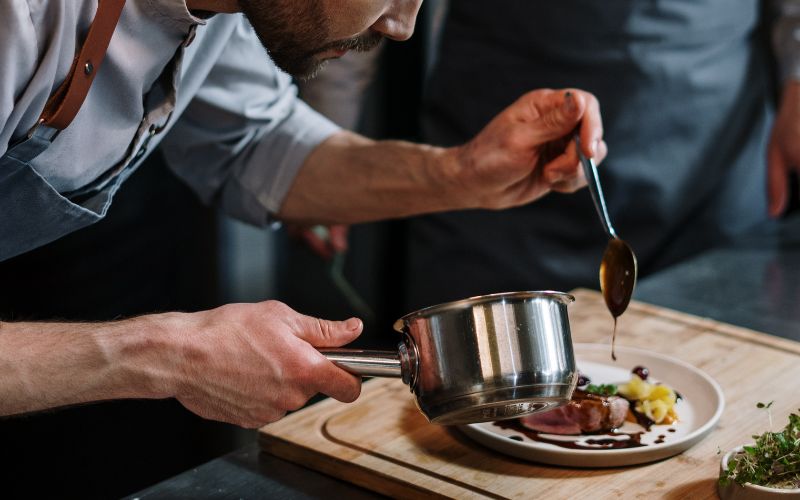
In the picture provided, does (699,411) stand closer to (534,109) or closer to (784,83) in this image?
(534,109)

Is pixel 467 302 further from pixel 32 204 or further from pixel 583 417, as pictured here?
pixel 32 204

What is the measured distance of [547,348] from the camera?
110cm

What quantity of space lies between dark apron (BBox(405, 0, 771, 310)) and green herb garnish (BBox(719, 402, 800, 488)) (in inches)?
50.9

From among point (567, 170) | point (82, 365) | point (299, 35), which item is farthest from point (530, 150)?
point (82, 365)

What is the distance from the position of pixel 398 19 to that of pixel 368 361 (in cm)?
50

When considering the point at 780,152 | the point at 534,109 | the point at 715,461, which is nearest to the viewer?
the point at 715,461

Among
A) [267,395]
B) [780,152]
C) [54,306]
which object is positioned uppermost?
[780,152]

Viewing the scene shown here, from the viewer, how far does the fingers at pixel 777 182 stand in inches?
90.0

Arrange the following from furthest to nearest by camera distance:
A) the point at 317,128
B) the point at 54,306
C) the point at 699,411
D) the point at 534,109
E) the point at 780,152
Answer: the point at 54,306 < the point at 780,152 < the point at 317,128 < the point at 534,109 < the point at 699,411

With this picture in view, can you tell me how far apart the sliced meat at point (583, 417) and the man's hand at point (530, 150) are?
15.3 inches

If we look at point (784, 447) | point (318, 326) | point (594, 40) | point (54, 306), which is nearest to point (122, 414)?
point (54, 306)

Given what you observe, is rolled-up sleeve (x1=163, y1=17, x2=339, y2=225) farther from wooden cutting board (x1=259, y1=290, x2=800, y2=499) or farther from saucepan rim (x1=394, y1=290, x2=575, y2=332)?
saucepan rim (x1=394, y1=290, x2=575, y2=332)

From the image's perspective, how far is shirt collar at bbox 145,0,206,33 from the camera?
1.24 meters

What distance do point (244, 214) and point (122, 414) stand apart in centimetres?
105
